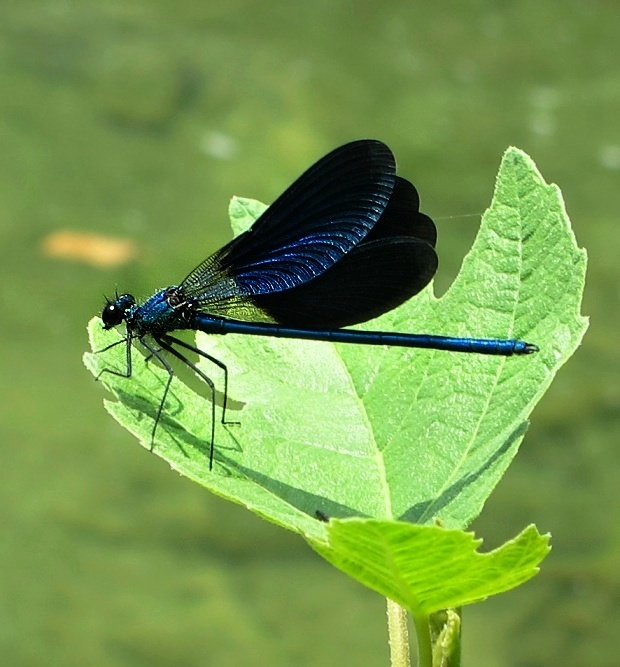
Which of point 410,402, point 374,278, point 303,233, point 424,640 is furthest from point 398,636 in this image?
point 303,233

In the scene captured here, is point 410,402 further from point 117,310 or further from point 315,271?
point 117,310

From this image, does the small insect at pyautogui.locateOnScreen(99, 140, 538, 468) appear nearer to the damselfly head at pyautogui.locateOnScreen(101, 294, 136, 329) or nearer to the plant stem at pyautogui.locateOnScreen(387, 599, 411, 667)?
the damselfly head at pyautogui.locateOnScreen(101, 294, 136, 329)

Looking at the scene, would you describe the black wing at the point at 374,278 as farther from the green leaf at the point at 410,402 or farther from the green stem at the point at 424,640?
Result: the green stem at the point at 424,640

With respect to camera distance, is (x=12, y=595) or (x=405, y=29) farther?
(x=405, y=29)

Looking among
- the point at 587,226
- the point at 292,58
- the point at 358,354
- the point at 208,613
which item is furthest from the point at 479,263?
the point at 292,58

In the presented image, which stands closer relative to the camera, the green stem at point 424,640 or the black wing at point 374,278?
the green stem at point 424,640

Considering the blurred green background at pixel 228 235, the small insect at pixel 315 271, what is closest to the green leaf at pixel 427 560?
the small insect at pixel 315 271

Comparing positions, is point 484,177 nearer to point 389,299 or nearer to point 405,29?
point 405,29
